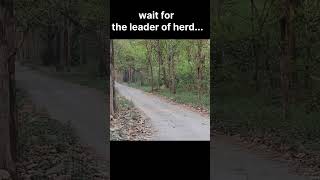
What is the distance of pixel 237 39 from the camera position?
25984 millimetres

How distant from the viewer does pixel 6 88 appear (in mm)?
8359

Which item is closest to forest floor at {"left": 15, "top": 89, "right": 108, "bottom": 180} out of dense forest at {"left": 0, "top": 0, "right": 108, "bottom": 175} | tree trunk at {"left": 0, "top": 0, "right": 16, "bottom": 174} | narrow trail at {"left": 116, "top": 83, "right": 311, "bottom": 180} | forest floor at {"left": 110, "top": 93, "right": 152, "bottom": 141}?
tree trunk at {"left": 0, "top": 0, "right": 16, "bottom": 174}

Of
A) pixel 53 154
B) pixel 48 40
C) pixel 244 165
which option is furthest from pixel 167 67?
pixel 48 40

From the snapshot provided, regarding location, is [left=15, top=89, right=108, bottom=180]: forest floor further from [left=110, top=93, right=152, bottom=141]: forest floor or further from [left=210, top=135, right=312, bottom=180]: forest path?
[left=110, top=93, right=152, bottom=141]: forest floor

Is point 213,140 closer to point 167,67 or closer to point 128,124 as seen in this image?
point 167,67

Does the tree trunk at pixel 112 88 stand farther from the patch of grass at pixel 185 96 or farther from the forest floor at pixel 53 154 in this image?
the forest floor at pixel 53 154

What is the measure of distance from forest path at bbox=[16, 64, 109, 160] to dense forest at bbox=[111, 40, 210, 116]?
6837 mm

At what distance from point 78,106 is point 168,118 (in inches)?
684

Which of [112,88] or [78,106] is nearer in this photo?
[112,88]

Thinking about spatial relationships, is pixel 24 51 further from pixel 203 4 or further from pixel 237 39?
pixel 203 4

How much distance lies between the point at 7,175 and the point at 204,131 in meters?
5.31

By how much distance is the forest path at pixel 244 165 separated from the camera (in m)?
9.72

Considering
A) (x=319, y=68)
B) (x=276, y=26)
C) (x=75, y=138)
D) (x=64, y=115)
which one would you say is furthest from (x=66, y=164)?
(x=276, y=26)

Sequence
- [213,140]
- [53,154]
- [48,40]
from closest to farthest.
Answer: [53,154], [213,140], [48,40]
